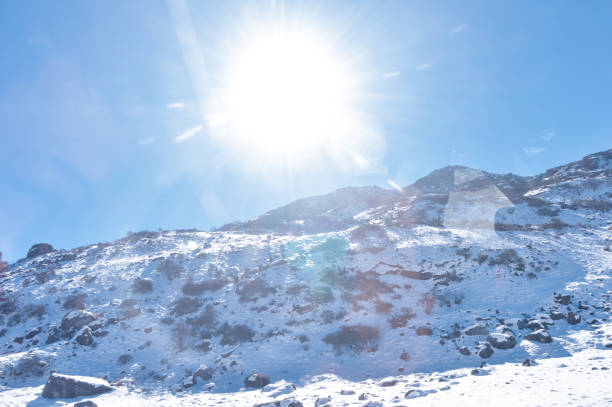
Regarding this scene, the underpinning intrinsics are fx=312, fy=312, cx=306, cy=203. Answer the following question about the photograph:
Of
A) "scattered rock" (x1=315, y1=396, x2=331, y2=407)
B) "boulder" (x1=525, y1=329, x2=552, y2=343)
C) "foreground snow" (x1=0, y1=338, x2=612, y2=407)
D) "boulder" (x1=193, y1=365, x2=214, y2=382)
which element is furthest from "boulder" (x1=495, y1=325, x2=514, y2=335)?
"boulder" (x1=193, y1=365, x2=214, y2=382)

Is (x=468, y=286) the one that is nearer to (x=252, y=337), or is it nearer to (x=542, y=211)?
(x=252, y=337)

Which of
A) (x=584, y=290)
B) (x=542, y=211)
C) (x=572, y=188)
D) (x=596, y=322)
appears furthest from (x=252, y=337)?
(x=572, y=188)

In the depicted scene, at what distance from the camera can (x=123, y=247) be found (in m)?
38.5

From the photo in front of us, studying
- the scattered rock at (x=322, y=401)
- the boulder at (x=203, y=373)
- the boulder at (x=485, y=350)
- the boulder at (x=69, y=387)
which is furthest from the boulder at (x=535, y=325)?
the boulder at (x=69, y=387)

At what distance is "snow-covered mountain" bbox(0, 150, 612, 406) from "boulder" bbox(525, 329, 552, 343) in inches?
4.9

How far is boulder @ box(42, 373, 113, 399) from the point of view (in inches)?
535

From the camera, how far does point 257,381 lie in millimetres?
14625

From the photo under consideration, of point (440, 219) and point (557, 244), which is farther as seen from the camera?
point (440, 219)

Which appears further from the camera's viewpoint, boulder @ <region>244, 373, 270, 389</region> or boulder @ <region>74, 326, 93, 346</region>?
boulder @ <region>74, 326, 93, 346</region>

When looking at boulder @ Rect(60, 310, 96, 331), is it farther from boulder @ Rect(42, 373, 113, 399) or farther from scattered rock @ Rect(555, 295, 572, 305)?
scattered rock @ Rect(555, 295, 572, 305)

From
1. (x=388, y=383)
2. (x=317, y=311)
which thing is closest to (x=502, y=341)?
(x=388, y=383)

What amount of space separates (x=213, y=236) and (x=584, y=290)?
37.7 m

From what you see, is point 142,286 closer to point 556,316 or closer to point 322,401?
point 322,401

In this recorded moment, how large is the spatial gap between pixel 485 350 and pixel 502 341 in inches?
40.4
